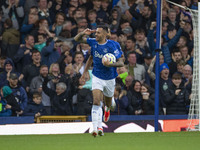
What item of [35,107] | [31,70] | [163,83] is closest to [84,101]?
[35,107]

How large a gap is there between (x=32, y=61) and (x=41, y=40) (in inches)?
33.6

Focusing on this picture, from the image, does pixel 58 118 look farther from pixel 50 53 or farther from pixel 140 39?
pixel 140 39

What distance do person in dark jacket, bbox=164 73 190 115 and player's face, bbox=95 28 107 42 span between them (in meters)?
5.82

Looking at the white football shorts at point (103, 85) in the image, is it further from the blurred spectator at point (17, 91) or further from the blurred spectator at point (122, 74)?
the blurred spectator at point (122, 74)

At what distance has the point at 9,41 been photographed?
582 inches

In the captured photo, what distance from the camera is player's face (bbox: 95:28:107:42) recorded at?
9.70 m

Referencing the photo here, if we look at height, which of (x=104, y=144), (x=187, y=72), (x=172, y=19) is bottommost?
(x=104, y=144)

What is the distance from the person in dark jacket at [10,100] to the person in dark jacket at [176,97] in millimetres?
4848

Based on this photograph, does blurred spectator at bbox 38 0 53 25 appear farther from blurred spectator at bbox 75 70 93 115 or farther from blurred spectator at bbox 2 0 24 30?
blurred spectator at bbox 75 70 93 115

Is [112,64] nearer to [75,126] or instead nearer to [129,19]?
[75,126]

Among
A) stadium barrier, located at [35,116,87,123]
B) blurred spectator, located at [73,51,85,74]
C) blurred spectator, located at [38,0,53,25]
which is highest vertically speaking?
blurred spectator, located at [38,0,53,25]

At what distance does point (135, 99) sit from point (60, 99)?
2.35m

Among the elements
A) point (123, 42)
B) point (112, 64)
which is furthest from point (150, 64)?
point (112, 64)

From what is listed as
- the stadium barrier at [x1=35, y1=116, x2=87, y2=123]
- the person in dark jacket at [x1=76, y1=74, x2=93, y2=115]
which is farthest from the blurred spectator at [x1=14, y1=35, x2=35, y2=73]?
the stadium barrier at [x1=35, y1=116, x2=87, y2=123]
